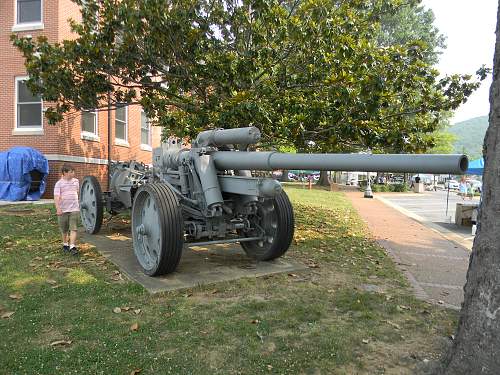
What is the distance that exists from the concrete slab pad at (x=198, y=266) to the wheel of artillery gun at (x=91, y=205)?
1.97ft

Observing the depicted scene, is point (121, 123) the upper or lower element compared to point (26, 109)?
lower

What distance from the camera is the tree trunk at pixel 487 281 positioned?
2754 mm

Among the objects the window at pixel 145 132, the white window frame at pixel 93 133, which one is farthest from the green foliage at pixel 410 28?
the white window frame at pixel 93 133

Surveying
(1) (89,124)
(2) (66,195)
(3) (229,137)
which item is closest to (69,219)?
(2) (66,195)

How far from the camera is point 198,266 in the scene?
6348 millimetres

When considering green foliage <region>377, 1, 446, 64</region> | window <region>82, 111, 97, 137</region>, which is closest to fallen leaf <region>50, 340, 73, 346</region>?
window <region>82, 111, 97, 137</region>

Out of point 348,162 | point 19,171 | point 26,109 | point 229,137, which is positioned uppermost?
point 26,109

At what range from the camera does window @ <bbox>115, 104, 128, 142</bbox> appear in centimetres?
1813

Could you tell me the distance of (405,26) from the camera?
128 feet

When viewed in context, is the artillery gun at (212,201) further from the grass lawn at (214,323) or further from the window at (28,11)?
the window at (28,11)

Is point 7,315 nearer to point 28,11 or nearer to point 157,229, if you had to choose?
point 157,229

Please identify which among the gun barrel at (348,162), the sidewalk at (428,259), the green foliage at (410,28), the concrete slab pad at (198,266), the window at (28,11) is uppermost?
the green foliage at (410,28)

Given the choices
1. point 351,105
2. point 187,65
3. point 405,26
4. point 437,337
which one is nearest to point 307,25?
point 351,105

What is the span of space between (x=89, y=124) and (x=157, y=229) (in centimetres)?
1207
